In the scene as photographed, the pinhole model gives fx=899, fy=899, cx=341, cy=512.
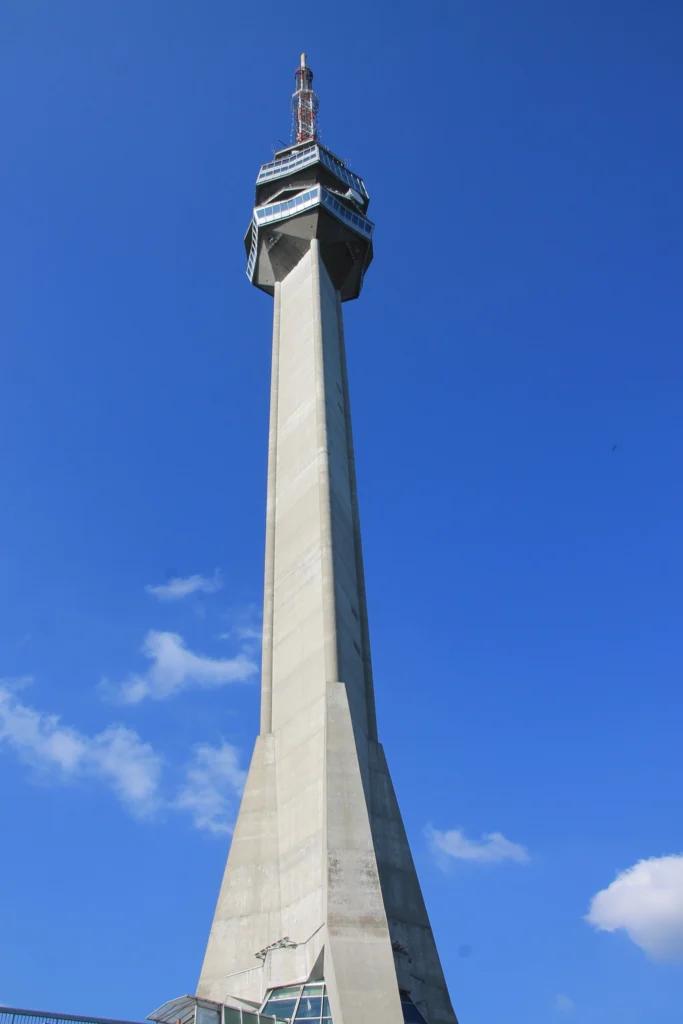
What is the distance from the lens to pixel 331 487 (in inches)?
1353

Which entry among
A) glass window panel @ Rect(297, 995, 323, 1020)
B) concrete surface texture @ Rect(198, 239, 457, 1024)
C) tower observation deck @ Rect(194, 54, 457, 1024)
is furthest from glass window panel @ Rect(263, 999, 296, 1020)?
concrete surface texture @ Rect(198, 239, 457, 1024)

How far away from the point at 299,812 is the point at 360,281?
30.7 m

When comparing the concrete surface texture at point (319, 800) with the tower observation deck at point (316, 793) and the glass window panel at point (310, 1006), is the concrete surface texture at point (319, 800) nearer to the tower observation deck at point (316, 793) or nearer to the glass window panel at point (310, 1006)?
the tower observation deck at point (316, 793)

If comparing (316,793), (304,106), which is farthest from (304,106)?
(316,793)

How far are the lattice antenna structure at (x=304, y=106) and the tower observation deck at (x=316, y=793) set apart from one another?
17.5 meters

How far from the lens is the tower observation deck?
23688 millimetres

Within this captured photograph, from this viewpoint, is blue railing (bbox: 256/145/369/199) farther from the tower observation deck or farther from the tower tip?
the tower observation deck

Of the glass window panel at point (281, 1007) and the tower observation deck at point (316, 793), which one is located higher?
the tower observation deck at point (316, 793)

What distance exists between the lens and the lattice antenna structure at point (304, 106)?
55750 mm

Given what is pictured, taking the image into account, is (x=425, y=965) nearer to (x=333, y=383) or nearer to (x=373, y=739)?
(x=373, y=739)

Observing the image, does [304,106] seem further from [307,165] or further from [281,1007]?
[281,1007]

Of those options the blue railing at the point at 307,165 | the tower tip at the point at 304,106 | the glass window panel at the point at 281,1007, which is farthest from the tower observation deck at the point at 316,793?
the tower tip at the point at 304,106

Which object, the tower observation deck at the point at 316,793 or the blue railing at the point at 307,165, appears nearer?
the tower observation deck at the point at 316,793

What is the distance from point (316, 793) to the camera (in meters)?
27.2
